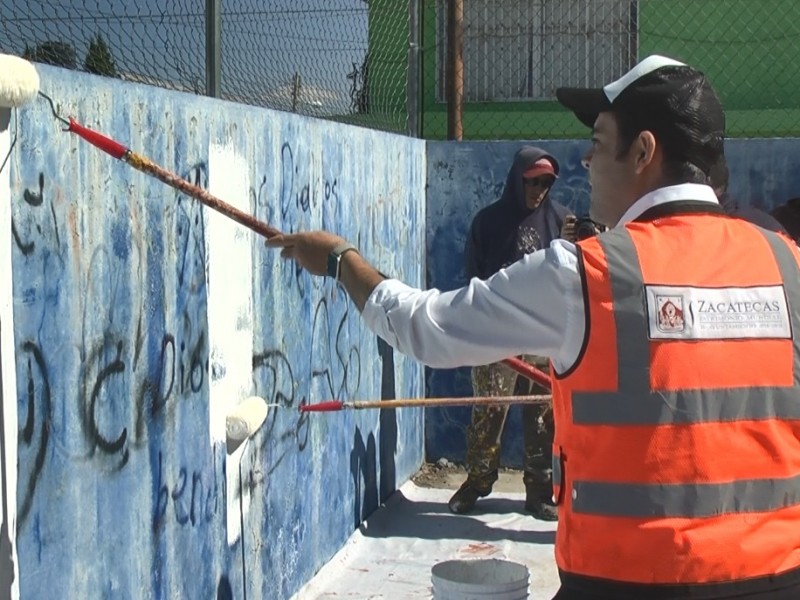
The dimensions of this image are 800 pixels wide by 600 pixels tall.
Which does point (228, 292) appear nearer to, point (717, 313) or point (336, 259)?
point (336, 259)

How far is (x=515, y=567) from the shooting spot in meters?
3.68

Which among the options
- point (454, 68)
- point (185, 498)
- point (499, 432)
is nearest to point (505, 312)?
point (185, 498)

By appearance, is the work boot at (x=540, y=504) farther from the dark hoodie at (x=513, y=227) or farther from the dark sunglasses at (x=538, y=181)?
the dark sunglasses at (x=538, y=181)

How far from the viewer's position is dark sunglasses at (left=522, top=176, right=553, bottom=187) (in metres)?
6.03

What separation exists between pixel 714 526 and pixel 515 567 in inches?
71.2

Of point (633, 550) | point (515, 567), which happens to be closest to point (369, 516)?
point (515, 567)

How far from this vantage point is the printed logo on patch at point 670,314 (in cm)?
194

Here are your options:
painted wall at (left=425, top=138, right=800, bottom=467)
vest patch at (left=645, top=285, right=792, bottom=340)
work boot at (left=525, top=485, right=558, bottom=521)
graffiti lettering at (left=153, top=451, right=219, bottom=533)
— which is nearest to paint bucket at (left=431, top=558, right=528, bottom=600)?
graffiti lettering at (left=153, top=451, right=219, bottom=533)

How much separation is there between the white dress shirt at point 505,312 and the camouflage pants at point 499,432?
391 centimetres

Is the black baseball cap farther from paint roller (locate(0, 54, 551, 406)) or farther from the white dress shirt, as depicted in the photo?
paint roller (locate(0, 54, 551, 406))

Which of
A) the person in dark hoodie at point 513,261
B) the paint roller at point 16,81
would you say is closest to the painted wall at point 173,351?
the paint roller at point 16,81

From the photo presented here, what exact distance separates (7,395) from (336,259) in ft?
2.86

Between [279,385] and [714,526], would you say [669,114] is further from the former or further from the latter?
[279,385]

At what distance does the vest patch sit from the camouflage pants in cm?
397
